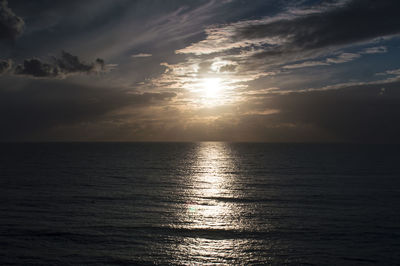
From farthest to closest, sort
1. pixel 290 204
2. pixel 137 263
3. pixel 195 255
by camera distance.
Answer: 1. pixel 290 204
2. pixel 195 255
3. pixel 137 263

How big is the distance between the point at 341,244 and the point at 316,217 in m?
9.63

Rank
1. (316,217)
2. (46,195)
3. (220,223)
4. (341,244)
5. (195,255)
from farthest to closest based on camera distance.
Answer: (46,195) < (316,217) < (220,223) < (341,244) < (195,255)

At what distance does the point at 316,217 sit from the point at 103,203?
33.1 meters

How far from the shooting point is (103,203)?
45.8m

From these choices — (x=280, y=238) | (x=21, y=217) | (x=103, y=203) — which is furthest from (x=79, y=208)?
(x=280, y=238)

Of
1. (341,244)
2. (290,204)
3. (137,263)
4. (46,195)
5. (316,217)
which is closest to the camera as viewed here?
(137,263)

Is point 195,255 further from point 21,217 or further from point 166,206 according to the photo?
point 21,217

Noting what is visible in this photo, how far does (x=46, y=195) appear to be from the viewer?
51.5 metres

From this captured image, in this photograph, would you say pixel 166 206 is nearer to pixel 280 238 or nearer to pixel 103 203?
pixel 103 203

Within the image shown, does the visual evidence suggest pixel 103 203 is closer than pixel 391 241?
No

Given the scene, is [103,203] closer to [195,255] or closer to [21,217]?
[21,217]

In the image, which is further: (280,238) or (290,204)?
(290,204)

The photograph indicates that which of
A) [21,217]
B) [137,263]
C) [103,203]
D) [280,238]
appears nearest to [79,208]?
[103,203]

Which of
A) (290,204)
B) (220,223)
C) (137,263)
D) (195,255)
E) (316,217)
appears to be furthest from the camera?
(290,204)
